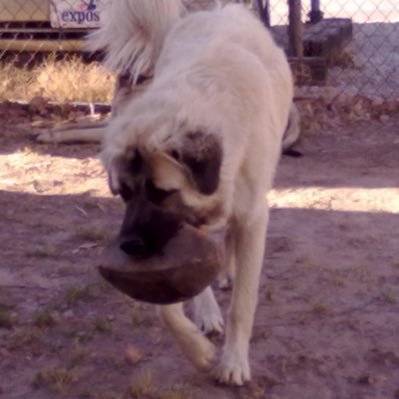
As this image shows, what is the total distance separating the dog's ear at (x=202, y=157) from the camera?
123 inches

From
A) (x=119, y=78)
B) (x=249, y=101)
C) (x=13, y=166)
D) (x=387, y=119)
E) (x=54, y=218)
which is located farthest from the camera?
(x=387, y=119)

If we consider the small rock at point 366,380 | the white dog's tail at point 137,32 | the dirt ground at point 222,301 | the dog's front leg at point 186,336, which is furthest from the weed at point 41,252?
the small rock at point 366,380

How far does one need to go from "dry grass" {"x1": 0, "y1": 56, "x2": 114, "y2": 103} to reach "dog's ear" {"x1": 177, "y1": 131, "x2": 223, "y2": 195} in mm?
5345

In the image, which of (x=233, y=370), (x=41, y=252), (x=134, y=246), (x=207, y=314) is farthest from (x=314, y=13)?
(x=134, y=246)

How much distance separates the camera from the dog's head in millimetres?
3145

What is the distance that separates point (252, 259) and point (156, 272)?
73cm

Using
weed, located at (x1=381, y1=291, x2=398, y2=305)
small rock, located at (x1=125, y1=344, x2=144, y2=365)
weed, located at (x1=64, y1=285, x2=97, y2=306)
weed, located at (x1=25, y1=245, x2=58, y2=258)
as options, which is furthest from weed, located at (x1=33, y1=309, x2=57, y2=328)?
weed, located at (x1=381, y1=291, x2=398, y2=305)

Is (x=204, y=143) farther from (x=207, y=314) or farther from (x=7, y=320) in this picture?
(x=7, y=320)

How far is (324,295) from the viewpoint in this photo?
4613mm

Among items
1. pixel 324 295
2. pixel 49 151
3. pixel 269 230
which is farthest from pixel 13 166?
pixel 324 295

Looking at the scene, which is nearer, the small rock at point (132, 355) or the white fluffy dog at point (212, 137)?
the white fluffy dog at point (212, 137)

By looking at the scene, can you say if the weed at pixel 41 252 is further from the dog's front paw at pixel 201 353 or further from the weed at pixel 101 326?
the dog's front paw at pixel 201 353

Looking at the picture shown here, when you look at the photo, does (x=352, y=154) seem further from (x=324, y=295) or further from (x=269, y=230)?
(x=324, y=295)

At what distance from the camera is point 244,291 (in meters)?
3.91
